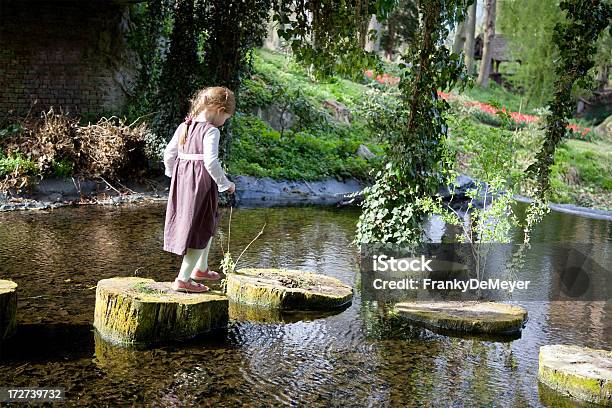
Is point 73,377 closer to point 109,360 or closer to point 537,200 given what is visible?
point 109,360

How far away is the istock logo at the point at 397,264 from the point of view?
7.31 m

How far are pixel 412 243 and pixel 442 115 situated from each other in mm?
1368

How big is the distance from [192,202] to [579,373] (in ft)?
9.63

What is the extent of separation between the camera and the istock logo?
7.31m

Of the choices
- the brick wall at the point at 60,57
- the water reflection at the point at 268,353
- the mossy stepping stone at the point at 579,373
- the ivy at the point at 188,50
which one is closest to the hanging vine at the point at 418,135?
the water reflection at the point at 268,353

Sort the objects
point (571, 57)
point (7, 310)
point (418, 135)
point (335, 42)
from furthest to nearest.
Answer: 1. point (335, 42)
2. point (571, 57)
3. point (418, 135)
4. point (7, 310)

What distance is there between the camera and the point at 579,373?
4.39 meters

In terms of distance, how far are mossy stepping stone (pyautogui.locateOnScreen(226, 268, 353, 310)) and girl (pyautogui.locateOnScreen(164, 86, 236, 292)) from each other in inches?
27.2

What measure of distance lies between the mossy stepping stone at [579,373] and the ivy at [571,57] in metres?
2.97

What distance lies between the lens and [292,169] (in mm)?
14641

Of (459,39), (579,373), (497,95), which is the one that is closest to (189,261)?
(579,373)

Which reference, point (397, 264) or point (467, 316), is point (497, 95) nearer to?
point (397, 264)

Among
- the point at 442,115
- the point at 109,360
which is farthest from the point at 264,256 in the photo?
the point at 109,360

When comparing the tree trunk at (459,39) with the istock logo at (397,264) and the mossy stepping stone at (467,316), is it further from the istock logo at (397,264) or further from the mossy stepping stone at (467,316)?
the mossy stepping stone at (467,316)
